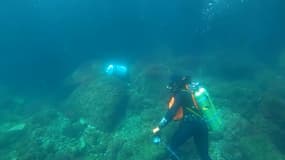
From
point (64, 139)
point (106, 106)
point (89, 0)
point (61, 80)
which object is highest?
point (89, 0)

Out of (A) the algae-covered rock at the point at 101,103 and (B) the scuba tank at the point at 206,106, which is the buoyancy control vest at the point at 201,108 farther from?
(A) the algae-covered rock at the point at 101,103

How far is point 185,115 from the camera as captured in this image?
742 cm

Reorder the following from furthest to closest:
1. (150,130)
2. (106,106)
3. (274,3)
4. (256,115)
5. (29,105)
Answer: (274,3)
(29,105)
(106,106)
(256,115)
(150,130)

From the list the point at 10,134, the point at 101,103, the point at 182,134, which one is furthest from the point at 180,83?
the point at 10,134

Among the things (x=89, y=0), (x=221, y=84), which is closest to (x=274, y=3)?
(x=89, y=0)

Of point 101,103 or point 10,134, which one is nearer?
point 101,103

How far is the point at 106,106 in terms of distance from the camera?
42.2 feet

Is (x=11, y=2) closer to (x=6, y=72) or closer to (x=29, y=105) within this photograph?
(x=6, y=72)

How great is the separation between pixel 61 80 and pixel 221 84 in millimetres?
12351

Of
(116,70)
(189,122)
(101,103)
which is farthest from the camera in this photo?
(116,70)

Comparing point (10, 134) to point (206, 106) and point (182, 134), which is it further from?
point (206, 106)

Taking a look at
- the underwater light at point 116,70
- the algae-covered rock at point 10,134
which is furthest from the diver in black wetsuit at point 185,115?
the underwater light at point 116,70

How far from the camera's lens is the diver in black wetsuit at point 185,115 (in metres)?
7.33

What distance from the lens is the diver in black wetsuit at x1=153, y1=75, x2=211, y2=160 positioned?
7328 millimetres
